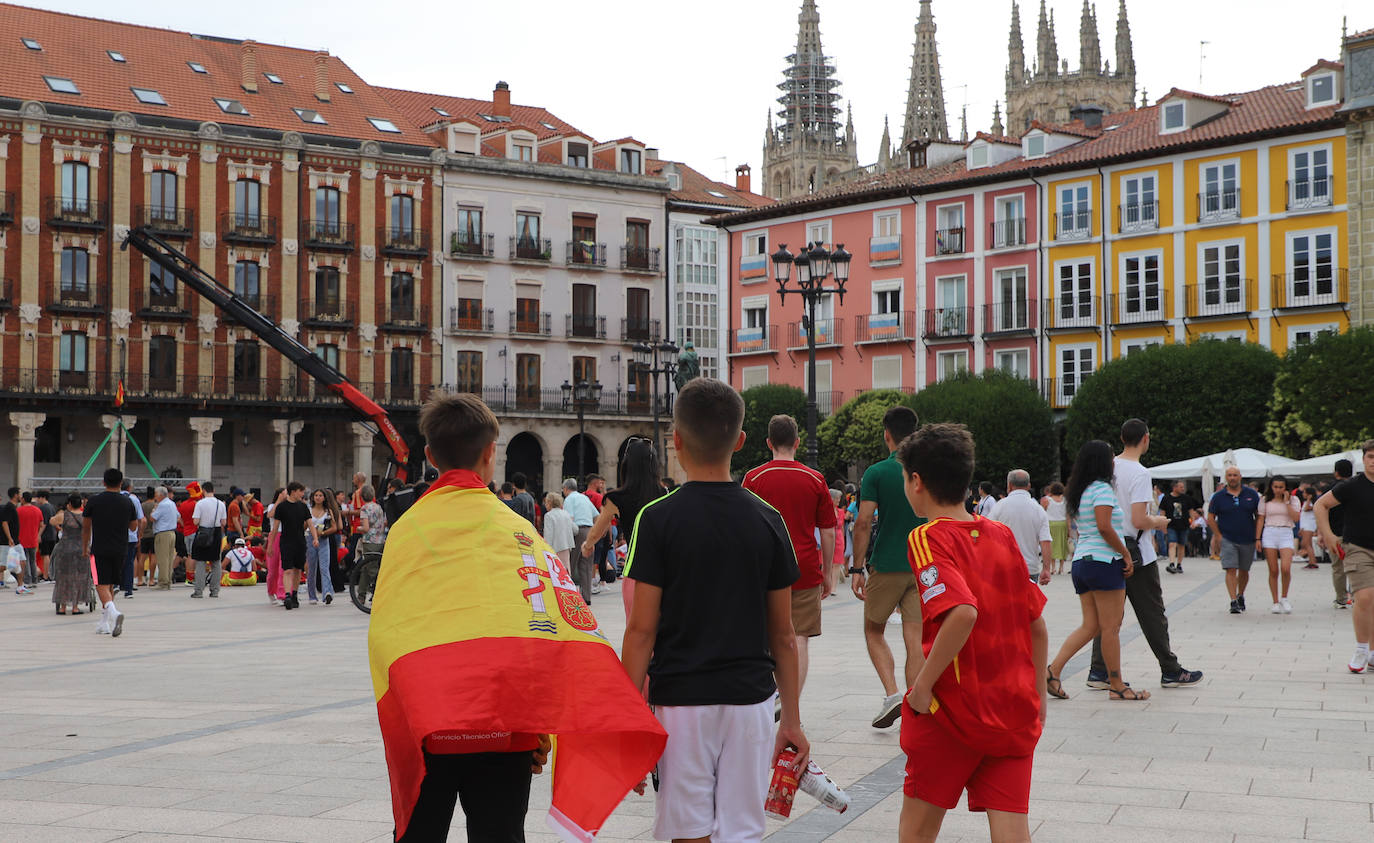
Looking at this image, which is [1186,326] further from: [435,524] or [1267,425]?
[435,524]

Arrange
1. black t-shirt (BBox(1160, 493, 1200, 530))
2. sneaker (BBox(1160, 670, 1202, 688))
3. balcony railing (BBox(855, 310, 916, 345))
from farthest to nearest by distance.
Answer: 1. balcony railing (BBox(855, 310, 916, 345))
2. black t-shirt (BBox(1160, 493, 1200, 530))
3. sneaker (BBox(1160, 670, 1202, 688))

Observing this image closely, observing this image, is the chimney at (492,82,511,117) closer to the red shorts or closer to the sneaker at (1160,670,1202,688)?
the sneaker at (1160,670,1202,688)

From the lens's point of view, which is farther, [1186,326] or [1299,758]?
[1186,326]

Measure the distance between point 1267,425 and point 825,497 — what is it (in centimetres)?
3800

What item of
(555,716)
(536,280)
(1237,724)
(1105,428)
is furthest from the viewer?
(536,280)

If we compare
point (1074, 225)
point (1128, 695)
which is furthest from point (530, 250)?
point (1128, 695)

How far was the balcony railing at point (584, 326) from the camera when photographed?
201 ft

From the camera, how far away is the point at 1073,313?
50.9 metres

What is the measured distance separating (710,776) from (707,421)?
105 cm

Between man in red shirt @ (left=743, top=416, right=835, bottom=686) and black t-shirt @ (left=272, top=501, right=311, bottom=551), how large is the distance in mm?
13077

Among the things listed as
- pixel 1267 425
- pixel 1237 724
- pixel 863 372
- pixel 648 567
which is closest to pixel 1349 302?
pixel 1267 425

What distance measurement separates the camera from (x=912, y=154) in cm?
5872

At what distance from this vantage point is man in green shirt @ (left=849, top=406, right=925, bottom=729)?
8570 mm

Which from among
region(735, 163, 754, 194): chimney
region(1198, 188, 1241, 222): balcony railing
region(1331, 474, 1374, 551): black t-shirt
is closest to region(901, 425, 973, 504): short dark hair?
region(1331, 474, 1374, 551): black t-shirt
